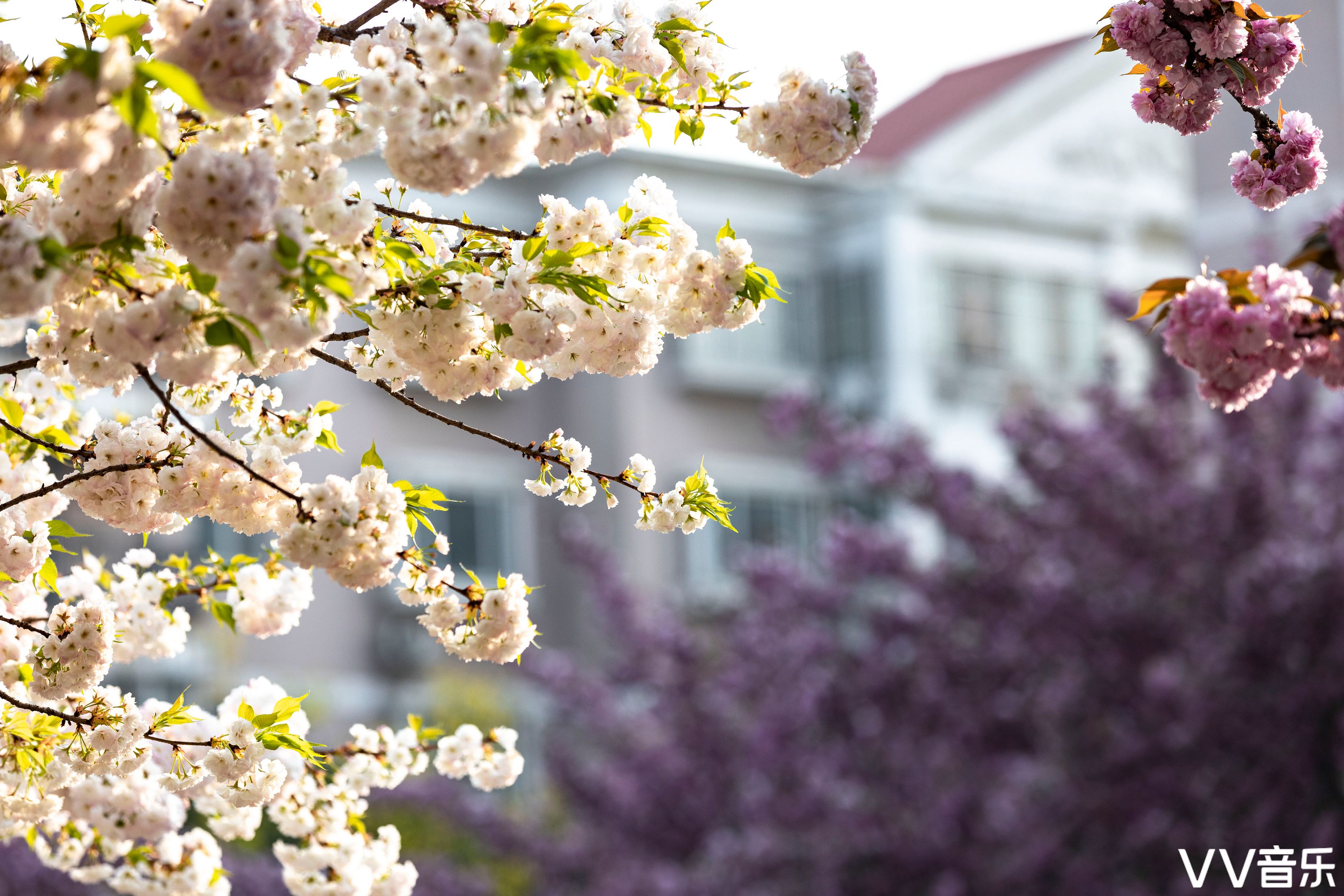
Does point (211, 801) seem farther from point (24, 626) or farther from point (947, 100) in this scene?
point (947, 100)

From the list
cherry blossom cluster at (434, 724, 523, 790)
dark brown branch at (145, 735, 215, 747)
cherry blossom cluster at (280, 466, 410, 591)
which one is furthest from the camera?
cherry blossom cluster at (434, 724, 523, 790)

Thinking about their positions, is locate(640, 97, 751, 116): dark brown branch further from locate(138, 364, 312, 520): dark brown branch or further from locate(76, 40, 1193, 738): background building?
locate(76, 40, 1193, 738): background building

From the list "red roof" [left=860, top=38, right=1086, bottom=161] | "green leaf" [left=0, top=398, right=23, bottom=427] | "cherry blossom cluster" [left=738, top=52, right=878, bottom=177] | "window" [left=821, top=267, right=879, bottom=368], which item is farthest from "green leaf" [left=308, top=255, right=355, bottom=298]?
"red roof" [left=860, top=38, right=1086, bottom=161]

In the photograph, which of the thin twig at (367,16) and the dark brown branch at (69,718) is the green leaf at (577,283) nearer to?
the thin twig at (367,16)

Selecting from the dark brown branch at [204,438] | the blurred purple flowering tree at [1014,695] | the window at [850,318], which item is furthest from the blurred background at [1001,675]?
the dark brown branch at [204,438]

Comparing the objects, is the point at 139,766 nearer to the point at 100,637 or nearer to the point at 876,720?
the point at 100,637

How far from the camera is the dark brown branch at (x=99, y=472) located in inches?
126

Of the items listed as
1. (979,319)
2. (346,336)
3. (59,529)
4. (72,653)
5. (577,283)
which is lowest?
(979,319)

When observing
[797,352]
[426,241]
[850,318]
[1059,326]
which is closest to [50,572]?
[426,241]

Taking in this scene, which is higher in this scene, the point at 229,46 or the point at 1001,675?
the point at 229,46

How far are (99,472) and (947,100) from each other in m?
22.5

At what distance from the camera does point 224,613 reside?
4.06 m

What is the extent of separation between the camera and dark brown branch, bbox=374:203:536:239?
2.97m

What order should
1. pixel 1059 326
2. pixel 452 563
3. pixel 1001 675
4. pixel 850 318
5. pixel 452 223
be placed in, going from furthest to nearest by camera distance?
1. pixel 1059 326
2. pixel 850 318
3. pixel 452 563
4. pixel 1001 675
5. pixel 452 223
